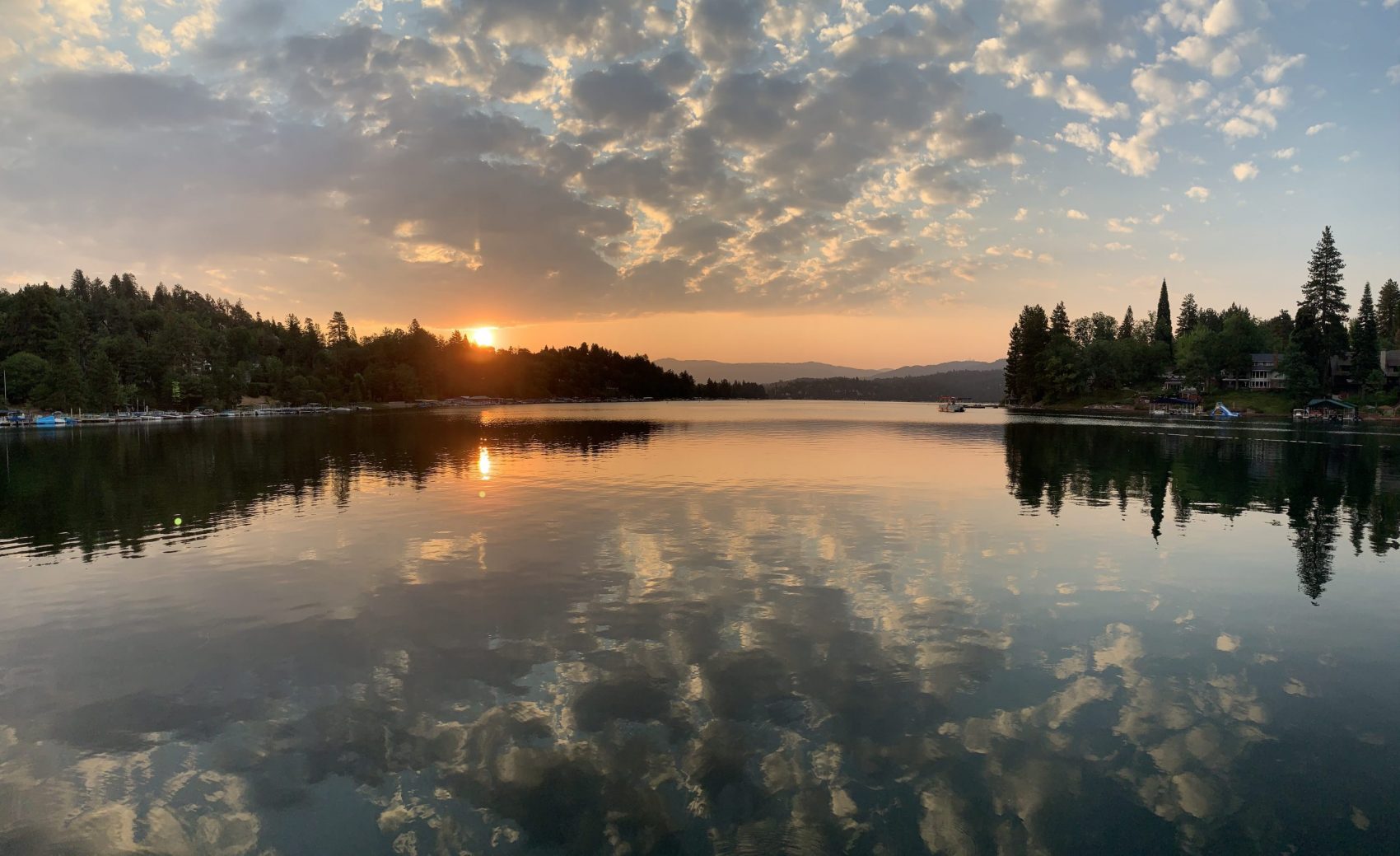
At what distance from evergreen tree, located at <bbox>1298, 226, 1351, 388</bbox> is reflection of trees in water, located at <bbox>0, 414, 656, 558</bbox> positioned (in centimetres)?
15860

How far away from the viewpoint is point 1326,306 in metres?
155

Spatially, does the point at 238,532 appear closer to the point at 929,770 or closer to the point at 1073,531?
the point at 929,770

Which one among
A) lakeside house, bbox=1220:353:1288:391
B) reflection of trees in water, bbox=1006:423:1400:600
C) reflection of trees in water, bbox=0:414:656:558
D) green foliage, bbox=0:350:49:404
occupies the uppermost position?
green foliage, bbox=0:350:49:404

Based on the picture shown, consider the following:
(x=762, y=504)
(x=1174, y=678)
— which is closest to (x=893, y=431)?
(x=762, y=504)

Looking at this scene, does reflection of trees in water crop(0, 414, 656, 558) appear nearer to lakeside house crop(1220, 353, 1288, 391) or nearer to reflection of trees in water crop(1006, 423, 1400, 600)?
reflection of trees in water crop(1006, 423, 1400, 600)

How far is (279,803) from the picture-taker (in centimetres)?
1085

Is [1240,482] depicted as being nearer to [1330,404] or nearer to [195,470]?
[195,470]

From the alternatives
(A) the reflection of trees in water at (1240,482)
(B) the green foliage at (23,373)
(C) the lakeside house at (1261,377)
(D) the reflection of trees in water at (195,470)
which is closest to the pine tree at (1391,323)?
(C) the lakeside house at (1261,377)

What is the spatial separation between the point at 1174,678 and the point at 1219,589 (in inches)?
380

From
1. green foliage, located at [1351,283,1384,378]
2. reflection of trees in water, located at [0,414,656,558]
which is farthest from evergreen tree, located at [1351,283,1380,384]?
reflection of trees in water, located at [0,414,656,558]

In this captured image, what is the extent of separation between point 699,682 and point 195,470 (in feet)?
200

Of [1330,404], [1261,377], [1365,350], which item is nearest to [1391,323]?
[1261,377]

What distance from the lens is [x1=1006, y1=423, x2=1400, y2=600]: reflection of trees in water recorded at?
32656mm

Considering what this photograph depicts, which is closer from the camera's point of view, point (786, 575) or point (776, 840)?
point (776, 840)
